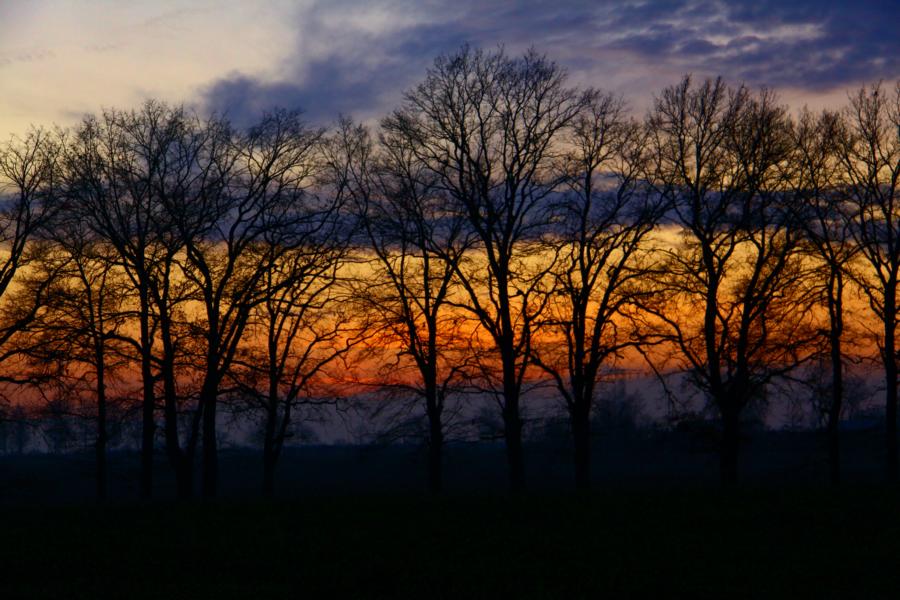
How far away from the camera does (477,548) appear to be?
43.4 ft

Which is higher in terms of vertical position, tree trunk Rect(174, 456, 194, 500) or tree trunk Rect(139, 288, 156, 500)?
tree trunk Rect(139, 288, 156, 500)

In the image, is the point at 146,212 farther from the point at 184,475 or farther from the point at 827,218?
the point at 827,218

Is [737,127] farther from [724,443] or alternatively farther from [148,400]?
[148,400]

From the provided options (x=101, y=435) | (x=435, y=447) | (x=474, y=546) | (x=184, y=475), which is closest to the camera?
(x=474, y=546)

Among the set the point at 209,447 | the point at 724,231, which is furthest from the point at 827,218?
the point at 209,447

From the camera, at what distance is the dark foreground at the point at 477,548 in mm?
11180

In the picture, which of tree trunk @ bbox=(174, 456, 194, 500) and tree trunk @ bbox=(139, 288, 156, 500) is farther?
tree trunk @ bbox=(139, 288, 156, 500)

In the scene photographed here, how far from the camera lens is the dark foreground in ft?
36.7

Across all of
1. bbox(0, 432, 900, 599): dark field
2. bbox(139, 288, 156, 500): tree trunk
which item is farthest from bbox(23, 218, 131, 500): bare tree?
bbox(0, 432, 900, 599): dark field

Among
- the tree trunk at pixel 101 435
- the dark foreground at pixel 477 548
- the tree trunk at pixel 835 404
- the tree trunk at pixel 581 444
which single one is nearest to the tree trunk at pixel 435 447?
the tree trunk at pixel 581 444

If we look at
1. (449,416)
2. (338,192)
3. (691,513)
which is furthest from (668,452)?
(691,513)

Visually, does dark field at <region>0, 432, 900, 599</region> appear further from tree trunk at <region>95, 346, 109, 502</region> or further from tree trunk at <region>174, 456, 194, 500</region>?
tree trunk at <region>95, 346, 109, 502</region>

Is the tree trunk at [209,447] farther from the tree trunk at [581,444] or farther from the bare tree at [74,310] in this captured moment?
the tree trunk at [581,444]

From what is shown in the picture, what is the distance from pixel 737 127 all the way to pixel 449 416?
16195 mm
